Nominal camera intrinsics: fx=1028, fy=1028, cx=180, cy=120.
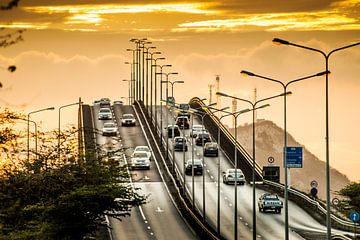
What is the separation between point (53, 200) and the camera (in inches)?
2299

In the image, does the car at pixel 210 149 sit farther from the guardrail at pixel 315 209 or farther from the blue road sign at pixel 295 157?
the blue road sign at pixel 295 157

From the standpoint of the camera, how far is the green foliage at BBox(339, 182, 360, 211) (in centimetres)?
7127

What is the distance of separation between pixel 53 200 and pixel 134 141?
7275 centimetres

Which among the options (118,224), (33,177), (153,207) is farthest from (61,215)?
(153,207)

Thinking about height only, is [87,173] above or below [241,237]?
above

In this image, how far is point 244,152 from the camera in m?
121

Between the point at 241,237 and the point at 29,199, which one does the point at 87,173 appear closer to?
the point at 29,199

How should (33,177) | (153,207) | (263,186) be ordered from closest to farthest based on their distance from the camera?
1. (33,177)
2. (153,207)
3. (263,186)

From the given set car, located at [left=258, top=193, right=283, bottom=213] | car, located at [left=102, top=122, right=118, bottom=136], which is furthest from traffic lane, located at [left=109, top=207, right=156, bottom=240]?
car, located at [left=102, top=122, right=118, bottom=136]

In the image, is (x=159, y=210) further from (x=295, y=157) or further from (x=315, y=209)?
(x=315, y=209)

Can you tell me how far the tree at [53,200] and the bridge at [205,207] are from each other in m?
4.60

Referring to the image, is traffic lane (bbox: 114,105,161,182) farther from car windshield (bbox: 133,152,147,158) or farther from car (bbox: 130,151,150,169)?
car windshield (bbox: 133,152,147,158)

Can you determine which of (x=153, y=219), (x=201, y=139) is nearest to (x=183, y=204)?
(x=153, y=219)

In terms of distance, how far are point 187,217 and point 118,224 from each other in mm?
6015
